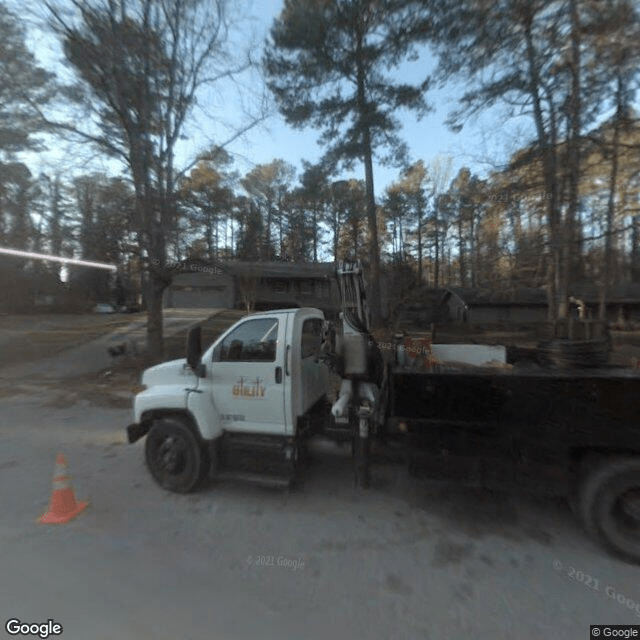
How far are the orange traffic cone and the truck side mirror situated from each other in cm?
163

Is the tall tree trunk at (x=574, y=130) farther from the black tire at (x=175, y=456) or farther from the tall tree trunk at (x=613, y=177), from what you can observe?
the black tire at (x=175, y=456)

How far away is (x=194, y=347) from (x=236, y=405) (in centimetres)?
79

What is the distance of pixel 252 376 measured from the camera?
4648mm

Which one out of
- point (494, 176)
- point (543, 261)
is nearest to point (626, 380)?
point (543, 261)

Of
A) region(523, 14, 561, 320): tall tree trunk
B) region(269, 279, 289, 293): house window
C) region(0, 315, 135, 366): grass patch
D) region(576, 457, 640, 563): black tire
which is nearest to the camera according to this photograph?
region(576, 457, 640, 563): black tire

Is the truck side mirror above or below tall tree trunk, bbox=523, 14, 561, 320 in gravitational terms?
below

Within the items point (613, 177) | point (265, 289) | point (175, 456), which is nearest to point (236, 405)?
point (175, 456)

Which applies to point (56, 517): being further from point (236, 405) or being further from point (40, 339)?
point (40, 339)

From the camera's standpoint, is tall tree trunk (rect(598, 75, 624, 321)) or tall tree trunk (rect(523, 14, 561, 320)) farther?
tall tree trunk (rect(523, 14, 561, 320))

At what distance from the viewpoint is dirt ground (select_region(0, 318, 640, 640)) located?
282cm

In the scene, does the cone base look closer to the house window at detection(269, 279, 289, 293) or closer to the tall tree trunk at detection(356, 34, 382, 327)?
the tall tree trunk at detection(356, 34, 382, 327)

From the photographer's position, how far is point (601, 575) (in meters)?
3.30

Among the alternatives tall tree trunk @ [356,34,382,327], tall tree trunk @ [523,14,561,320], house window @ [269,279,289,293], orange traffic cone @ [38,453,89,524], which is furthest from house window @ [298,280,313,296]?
orange traffic cone @ [38,453,89,524]

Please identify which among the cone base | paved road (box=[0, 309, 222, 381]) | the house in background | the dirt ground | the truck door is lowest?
the dirt ground
